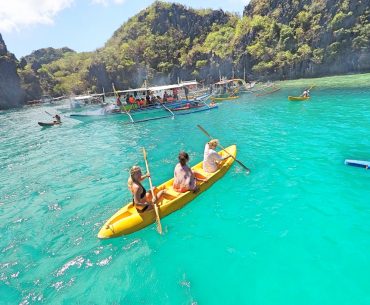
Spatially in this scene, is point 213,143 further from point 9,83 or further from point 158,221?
point 9,83

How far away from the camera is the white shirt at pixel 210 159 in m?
11.1

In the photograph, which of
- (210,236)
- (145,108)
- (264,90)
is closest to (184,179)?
(210,236)

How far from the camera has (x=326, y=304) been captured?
5688mm

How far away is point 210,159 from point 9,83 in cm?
10620

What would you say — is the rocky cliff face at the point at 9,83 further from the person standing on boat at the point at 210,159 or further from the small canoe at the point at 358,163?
the small canoe at the point at 358,163

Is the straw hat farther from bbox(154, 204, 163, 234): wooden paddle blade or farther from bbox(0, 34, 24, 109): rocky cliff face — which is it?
bbox(0, 34, 24, 109): rocky cliff face

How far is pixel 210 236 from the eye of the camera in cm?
815

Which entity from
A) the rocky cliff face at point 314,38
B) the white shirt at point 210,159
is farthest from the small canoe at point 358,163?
the rocky cliff face at point 314,38

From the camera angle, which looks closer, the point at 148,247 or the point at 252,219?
the point at 148,247

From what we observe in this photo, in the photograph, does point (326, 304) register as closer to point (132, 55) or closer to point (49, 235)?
point (49, 235)

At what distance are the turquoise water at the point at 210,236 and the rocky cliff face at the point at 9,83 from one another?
93003mm

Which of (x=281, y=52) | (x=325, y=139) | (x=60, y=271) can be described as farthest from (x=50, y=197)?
(x=281, y=52)

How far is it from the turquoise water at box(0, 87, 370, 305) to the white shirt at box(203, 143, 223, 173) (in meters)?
0.75

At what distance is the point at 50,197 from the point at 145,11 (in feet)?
470
